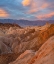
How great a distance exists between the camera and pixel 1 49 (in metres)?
45.8

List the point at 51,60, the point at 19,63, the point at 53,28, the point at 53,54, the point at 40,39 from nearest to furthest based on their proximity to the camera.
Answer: the point at 51,60, the point at 53,54, the point at 19,63, the point at 53,28, the point at 40,39

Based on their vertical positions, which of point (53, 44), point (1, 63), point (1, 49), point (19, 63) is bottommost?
point (1, 49)

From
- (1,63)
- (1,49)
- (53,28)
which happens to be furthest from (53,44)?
(1,49)

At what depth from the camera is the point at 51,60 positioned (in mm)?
8398

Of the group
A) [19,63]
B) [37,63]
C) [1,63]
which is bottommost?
[1,63]

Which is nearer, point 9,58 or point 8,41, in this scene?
point 9,58

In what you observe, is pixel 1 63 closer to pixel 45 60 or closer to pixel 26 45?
pixel 45 60

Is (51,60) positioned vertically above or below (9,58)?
above

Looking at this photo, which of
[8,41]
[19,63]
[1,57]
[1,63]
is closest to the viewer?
[19,63]

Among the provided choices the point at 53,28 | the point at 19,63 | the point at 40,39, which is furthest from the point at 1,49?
the point at 19,63

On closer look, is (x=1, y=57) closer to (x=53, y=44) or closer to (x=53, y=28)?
(x=53, y=28)

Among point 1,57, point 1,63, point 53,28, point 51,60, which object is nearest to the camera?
point 51,60

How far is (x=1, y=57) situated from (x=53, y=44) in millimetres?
11800

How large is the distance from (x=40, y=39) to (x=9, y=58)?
8.77 m
